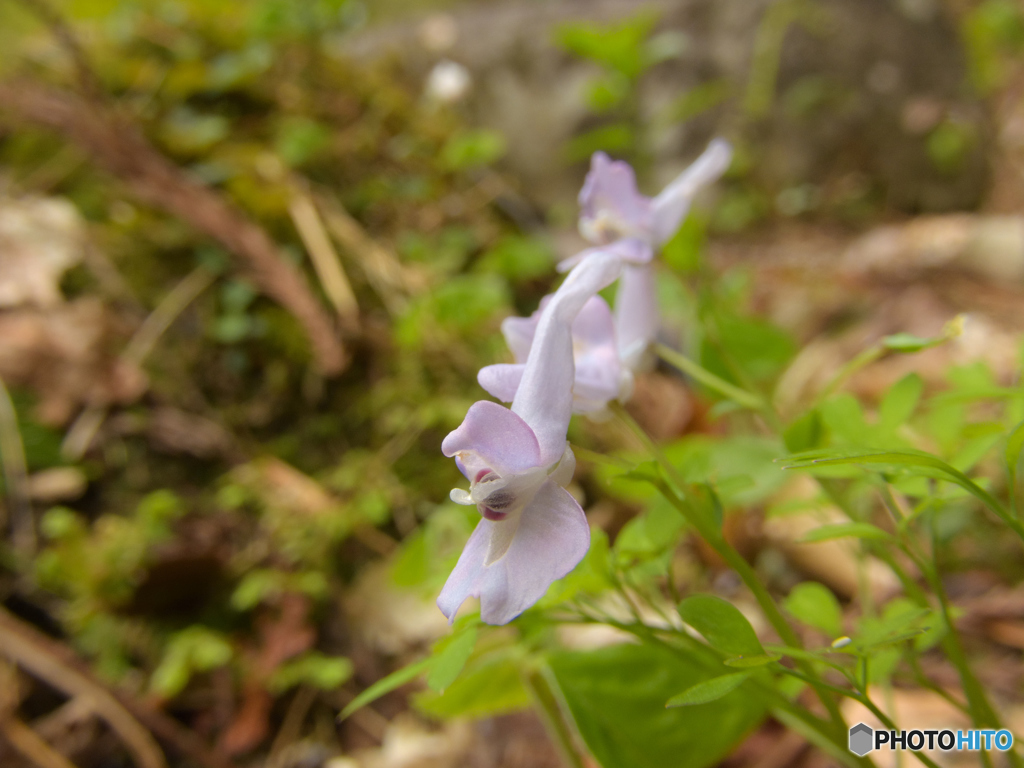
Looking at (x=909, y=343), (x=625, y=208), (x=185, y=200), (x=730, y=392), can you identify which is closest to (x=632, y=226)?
(x=625, y=208)

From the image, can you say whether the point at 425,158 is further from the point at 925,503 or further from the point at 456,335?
the point at 925,503

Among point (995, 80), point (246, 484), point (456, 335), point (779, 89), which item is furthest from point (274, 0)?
point (995, 80)

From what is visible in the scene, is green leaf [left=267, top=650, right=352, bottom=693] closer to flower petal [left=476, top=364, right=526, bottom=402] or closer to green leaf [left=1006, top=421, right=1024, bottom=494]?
flower petal [left=476, top=364, right=526, bottom=402]

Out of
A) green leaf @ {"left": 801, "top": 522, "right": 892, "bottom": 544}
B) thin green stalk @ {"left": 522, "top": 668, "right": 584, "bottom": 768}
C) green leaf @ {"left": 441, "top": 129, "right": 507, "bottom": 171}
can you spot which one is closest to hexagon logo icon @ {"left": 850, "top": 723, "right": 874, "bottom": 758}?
green leaf @ {"left": 801, "top": 522, "right": 892, "bottom": 544}

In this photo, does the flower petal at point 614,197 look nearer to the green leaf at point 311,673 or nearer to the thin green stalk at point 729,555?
the thin green stalk at point 729,555

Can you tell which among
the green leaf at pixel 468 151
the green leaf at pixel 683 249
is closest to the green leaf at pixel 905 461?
the green leaf at pixel 683 249
